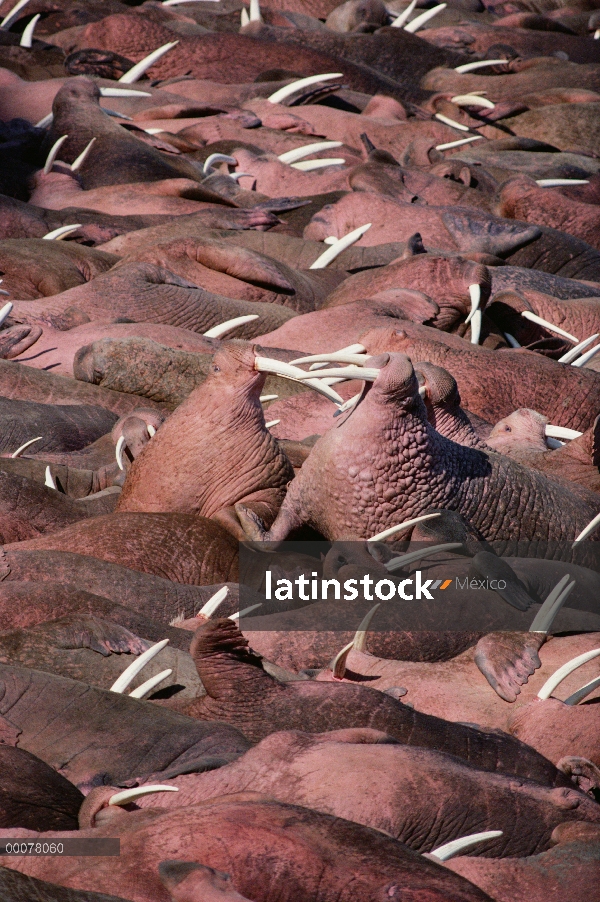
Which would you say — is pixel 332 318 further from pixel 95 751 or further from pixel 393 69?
pixel 393 69

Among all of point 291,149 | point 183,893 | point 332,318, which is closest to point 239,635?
point 183,893

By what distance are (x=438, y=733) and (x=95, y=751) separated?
1.16 m

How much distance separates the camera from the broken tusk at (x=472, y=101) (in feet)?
57.3

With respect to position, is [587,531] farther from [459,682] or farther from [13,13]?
[13,13]

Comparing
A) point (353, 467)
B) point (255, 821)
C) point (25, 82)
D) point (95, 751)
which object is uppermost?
point (255, 821)

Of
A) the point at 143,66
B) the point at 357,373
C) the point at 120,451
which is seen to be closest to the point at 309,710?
the point at 357,373

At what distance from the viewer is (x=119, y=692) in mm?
5035

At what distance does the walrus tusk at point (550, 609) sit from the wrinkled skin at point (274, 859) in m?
2.76

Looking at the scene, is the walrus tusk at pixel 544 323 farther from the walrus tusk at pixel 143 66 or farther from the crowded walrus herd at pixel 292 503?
the walrus tusk at pixel 143 66

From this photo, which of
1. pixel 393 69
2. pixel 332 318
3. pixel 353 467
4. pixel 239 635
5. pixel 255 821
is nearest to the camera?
pixel 255 821

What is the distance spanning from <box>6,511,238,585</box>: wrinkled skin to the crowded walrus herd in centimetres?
2

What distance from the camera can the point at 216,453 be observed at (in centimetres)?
761

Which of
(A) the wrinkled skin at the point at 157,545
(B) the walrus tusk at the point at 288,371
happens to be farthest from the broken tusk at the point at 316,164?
(A) the wrinkled skin at the point at 157,545

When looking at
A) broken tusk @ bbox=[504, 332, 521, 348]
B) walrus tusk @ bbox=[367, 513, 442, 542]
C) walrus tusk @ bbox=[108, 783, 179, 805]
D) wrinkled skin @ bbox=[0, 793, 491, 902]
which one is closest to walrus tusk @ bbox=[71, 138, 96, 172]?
broken tusk @ bbox=[504, 332, 521, 348]
